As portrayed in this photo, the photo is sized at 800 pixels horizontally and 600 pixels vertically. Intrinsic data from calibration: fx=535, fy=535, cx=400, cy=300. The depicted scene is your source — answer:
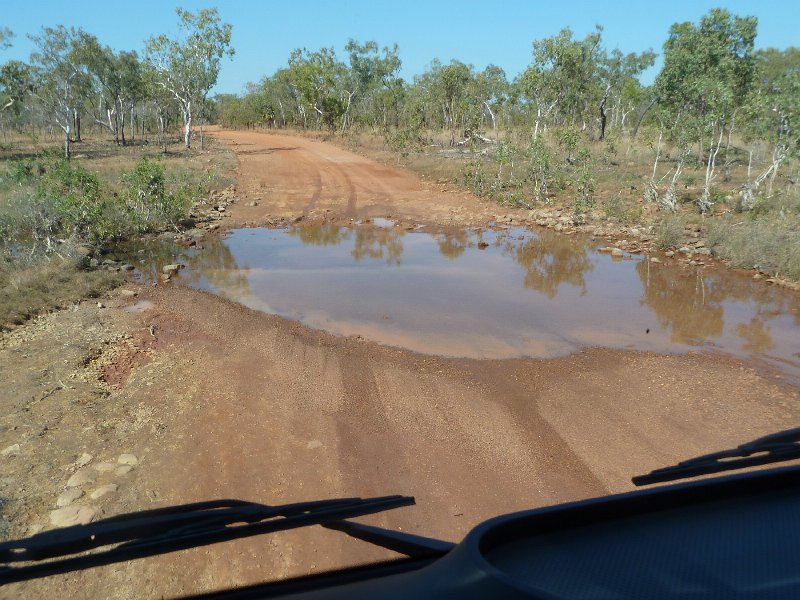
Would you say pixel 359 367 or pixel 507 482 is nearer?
pixel 507 482

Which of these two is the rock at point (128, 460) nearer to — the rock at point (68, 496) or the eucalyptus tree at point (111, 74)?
the rock at point (68, 496)

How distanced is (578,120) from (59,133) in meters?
36.2

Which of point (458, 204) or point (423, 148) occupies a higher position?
point (423, 148)

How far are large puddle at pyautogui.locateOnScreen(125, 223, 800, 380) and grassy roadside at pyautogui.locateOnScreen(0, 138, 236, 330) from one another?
114 centimetres

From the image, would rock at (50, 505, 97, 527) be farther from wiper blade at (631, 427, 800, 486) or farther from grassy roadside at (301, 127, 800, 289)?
grassy roadside at (301, 127, 800, 289)

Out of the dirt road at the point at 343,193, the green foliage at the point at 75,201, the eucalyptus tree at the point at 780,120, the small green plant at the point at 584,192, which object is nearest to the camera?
the green foliage at the point at 75,201

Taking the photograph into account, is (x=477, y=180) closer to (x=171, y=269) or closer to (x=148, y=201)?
(x=148, y=201)

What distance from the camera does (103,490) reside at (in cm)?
362

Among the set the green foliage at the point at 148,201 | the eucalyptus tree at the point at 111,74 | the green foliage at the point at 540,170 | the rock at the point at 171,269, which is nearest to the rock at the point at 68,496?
the rock at the point at 171,269

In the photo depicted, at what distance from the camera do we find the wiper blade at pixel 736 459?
182 centimetres

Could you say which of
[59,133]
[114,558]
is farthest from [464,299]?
[59,133]

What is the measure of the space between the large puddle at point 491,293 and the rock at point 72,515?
3.81 metres

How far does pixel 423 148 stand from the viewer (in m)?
26.9

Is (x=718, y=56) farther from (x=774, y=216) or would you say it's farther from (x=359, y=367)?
(x=359, y=367)
